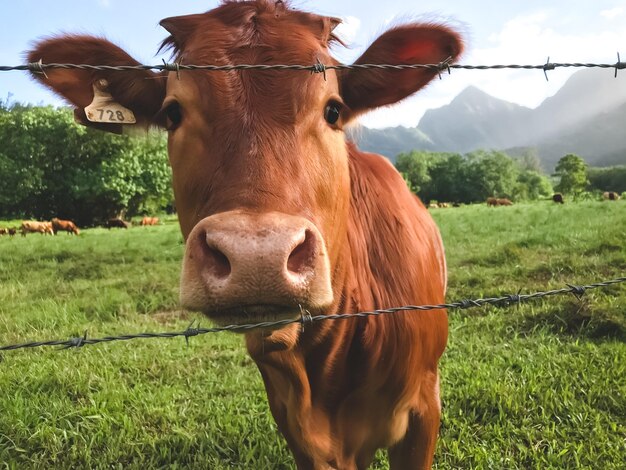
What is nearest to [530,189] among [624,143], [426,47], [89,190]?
[89,190]

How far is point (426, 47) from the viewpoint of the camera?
2311 millimetres

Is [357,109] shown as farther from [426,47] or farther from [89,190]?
[89,190]

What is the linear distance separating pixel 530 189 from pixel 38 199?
62196mm

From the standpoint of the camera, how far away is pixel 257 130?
165 centimetres

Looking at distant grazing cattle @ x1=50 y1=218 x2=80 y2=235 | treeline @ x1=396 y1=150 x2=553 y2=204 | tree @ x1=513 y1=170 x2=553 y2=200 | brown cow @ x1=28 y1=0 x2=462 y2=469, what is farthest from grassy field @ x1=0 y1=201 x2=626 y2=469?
tree @ x1=513 y1=170 x2=553 y2=200

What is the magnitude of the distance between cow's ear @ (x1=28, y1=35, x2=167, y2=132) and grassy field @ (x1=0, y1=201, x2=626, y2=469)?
84.6 inches

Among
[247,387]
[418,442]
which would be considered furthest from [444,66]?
[247,387]

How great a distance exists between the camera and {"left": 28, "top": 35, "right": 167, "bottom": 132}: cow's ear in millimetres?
2279

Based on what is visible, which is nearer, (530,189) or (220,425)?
(220,425)

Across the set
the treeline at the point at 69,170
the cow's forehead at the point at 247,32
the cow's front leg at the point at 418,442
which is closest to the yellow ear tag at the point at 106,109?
the cow's forehead at the point at 247,32

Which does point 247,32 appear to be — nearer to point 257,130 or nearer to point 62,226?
point 257,130

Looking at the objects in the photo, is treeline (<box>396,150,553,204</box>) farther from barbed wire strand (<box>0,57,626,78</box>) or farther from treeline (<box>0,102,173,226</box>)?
barbed wire strand (<box>0,57,626,78</box>)

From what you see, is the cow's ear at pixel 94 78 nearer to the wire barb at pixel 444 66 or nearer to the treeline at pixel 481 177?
→ the wire barb at pixel 444 66

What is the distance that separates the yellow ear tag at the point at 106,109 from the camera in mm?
2326
